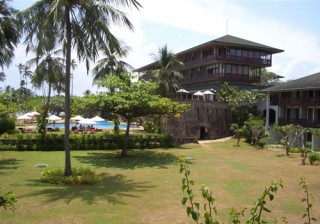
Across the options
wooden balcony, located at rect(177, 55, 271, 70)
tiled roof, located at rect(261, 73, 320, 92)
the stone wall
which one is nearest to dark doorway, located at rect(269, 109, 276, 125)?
tiled roof, located at rect(261, 73, 320, 92)

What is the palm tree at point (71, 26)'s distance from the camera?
14297 mm

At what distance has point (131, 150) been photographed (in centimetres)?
2895

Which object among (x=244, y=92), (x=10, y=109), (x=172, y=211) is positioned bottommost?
(x=172, y=211)

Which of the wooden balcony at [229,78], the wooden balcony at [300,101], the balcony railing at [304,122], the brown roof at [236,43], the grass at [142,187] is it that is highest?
the brown roof at [236,43]

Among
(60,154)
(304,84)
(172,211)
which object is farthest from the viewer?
(304,84)

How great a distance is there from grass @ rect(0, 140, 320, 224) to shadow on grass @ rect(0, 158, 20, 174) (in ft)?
0.16

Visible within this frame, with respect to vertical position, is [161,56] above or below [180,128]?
above

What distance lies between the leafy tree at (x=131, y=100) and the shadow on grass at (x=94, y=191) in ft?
25.6

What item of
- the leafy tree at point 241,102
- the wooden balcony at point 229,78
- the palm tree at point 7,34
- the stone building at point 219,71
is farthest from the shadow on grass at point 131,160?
the wooden balcony at point 229,78

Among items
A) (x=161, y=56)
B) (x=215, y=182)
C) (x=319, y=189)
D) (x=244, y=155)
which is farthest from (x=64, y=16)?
(x=161, y=56)

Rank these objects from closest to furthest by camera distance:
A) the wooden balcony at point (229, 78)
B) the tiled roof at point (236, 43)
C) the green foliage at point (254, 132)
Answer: the green foliage at point (254, 132) < the tiled roof at point (236, 43) < the wooden balcony at point (229, 78)

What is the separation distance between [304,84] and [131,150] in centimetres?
1859

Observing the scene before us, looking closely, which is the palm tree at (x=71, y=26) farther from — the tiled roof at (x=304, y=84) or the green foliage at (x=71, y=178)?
the tiled roof at (x=304, y=84)

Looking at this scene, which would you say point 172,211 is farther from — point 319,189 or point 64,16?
point 64,16
